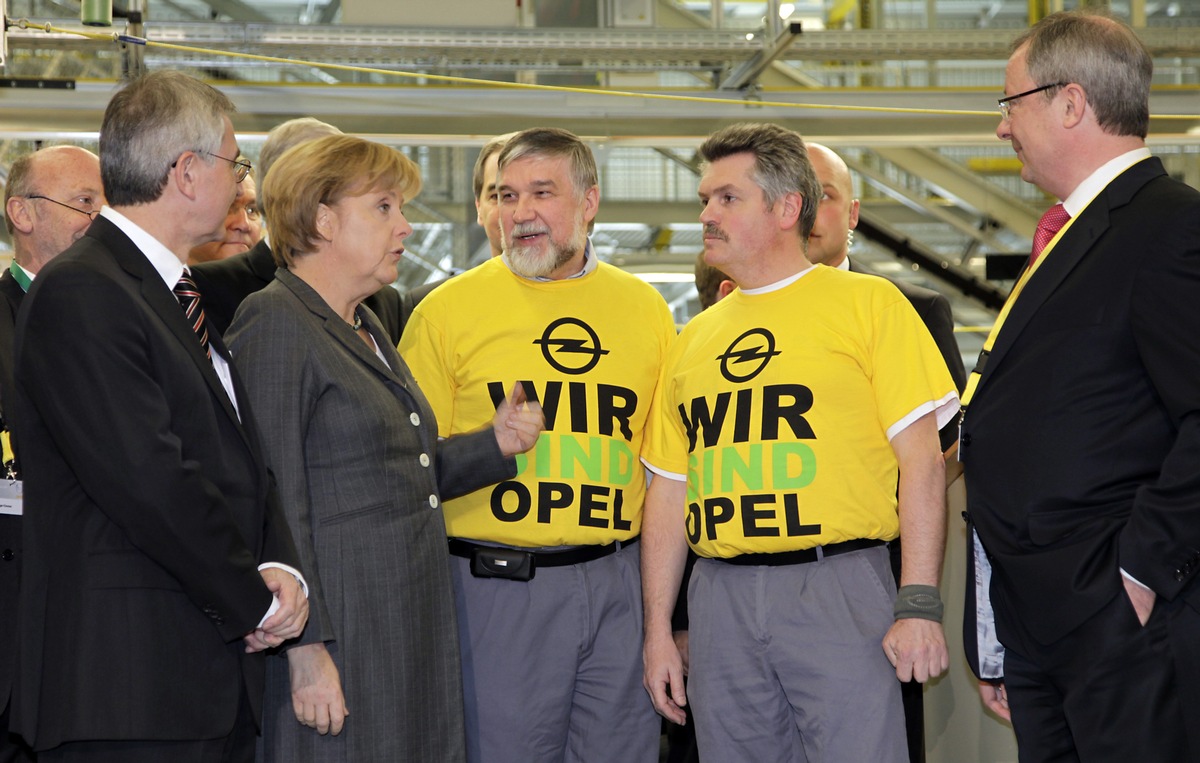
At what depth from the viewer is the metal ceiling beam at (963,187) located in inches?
320

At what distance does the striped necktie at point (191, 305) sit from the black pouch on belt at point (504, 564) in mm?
897

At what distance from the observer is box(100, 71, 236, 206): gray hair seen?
211 cm

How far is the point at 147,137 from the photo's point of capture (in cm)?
211

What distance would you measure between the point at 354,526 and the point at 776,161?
1.30 m

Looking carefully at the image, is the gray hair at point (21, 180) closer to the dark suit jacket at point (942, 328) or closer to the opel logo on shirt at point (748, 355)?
the opel logo on shirt at point (748, 355)

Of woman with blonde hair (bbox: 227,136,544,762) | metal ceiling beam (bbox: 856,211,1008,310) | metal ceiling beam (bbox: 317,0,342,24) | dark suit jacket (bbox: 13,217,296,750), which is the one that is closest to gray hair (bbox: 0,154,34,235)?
woman with blonde hair (bbox: 227,136,544,762)

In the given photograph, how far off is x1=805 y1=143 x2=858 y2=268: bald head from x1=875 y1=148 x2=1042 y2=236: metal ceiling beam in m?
4.45

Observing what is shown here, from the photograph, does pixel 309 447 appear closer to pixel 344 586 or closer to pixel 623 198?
pixel 344 586

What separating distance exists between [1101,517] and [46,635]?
5.83ft

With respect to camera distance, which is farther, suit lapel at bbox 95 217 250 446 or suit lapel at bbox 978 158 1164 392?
suit lapel at bbox 978 158 1164 392

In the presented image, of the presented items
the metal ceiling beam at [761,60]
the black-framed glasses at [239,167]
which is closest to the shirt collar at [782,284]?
the black-framed glasses at [239,167]

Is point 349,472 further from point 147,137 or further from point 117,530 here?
point 147,137

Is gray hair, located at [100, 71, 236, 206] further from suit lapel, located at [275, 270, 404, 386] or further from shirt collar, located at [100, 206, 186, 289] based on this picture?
suit lapel, located at [275, 270, 404, 386]

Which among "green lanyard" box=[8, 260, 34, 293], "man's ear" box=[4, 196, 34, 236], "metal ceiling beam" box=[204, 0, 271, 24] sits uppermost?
"metal ceiling beam" box=[204, 0, 271, 24]
